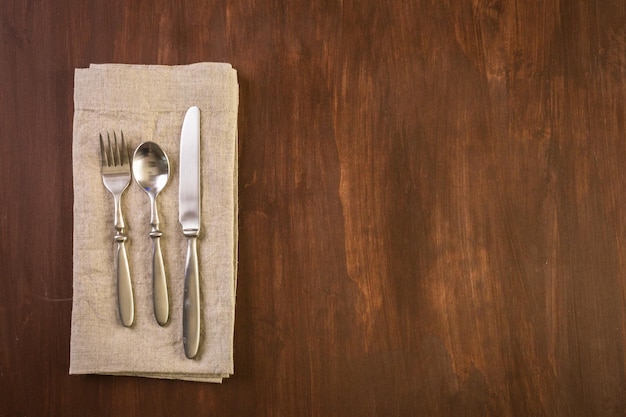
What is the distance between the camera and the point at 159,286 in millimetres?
749

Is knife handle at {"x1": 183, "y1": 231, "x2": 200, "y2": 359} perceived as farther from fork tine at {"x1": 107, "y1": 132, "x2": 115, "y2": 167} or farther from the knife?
fork tine at {"x1": 107, "y1": 132, "x2": 115, "y2": 167}

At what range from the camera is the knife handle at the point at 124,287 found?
29.5 inches

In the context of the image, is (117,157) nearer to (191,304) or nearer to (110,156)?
(110,156)

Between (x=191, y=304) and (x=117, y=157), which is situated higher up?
(x=117, y=157)

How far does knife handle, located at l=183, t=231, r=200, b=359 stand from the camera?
29.3 inches

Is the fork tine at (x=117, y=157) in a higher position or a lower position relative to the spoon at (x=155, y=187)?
higher

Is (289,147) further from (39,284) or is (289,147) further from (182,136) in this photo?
(39,284)

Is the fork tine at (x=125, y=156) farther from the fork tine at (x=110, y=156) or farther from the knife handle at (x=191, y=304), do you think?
the knife handle at (x=191, y=304)

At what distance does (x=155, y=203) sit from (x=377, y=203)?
0.91 ft

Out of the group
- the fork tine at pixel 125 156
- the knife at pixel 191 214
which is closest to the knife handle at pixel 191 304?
the knife at pixel 191 214

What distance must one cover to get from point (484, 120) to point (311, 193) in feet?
0.80

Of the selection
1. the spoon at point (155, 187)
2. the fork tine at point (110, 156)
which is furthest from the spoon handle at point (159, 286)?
the fork tine at point (110, 156)

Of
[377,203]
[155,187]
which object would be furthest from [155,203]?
[377,203]

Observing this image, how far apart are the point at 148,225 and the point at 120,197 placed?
48 mm
